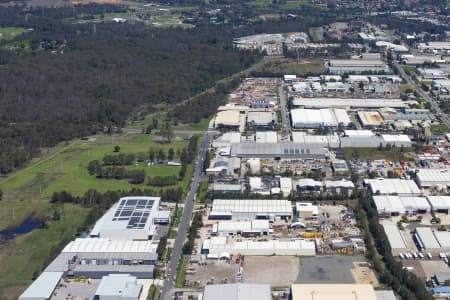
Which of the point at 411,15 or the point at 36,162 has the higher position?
the point at 411,15

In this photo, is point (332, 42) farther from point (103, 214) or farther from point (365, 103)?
point (103, 214)

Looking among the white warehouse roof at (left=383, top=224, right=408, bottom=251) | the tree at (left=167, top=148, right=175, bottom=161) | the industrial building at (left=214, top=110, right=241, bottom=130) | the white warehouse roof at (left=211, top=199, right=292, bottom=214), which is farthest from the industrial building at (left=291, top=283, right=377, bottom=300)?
the industrial building at (left=214, top=110, right=241, bottom=130)

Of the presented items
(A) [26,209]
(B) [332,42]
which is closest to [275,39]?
(B) [332,42]

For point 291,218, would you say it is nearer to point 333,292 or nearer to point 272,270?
point 272,270

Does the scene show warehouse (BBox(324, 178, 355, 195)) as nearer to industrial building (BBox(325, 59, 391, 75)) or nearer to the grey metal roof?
the grey metal roof

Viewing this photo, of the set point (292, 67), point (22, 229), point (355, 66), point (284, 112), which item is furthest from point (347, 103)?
point (22, 229)
